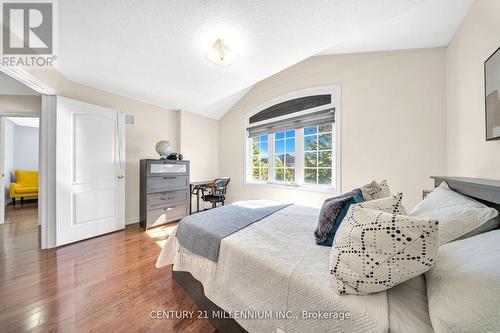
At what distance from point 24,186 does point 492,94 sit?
836 cm

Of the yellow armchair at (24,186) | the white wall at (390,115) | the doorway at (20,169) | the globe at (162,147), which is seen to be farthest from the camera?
the yellow armchair at (24,186)

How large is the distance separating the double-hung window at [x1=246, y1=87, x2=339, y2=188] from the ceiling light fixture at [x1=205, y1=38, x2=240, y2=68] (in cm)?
159

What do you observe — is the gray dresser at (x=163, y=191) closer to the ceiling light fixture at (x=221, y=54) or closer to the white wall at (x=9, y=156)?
the ceiling light fixture at (x=221, y=54)

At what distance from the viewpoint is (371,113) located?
2.43 meters

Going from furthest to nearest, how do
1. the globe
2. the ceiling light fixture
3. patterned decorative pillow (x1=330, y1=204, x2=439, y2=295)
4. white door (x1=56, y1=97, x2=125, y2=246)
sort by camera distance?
the globe, white door (x1=56, y1=97, x2=125, y2=246), the ceiling light fixture, patterned decorative pillow (x1=330, y1=204, x2=439, y2=295)

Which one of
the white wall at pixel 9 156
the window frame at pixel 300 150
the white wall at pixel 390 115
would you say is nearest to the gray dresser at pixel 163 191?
the window frame at pixel 300 150

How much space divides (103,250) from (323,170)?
10.9 feet

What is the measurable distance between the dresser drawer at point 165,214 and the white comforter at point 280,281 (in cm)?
178

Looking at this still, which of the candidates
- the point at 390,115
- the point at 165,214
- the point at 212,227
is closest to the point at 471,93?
the point at 390,115

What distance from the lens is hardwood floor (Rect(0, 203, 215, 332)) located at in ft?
4.08

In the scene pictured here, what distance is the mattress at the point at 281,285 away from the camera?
0.69m

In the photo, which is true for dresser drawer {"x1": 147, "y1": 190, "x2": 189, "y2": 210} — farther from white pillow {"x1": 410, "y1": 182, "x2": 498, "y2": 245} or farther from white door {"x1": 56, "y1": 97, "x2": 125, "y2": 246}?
white pillow {"x1": 410, "y1": 182, "x2": 498, "y2": 245}
